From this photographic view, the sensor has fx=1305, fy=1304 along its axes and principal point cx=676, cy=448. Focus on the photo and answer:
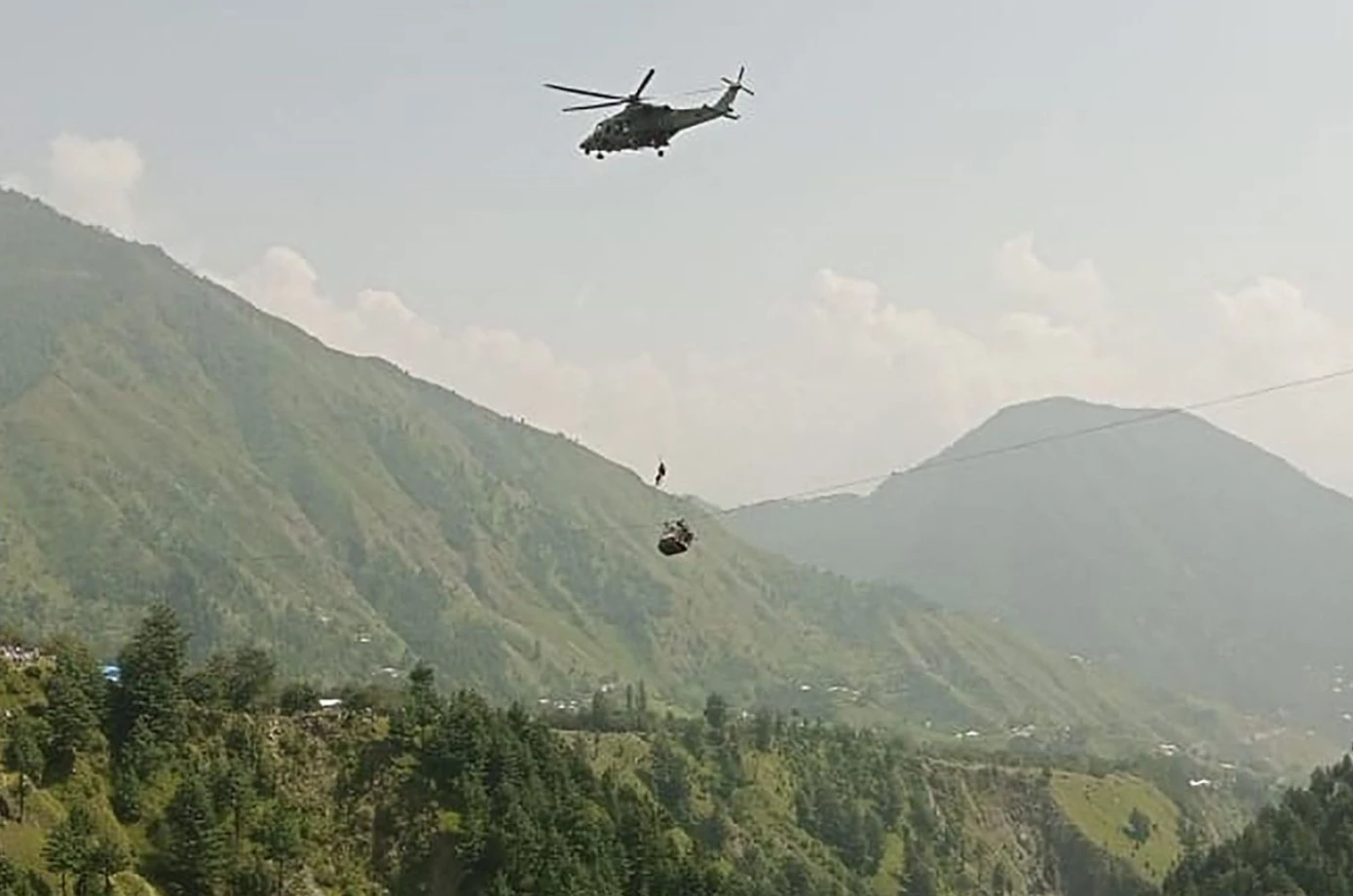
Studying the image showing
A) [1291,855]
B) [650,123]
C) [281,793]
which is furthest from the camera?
[1291,855]

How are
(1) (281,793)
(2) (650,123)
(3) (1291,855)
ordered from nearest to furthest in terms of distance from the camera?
(2) (650,123)
(1) (281,793)
(3) (1291,855)

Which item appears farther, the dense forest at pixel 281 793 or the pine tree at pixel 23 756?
the dense forest at pixel 281 793

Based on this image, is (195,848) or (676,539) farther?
(195,848)

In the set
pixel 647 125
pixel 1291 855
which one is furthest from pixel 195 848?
pixel 1291 855

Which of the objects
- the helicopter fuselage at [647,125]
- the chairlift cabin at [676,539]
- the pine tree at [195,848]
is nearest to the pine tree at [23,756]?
the pine tree at [195,848]

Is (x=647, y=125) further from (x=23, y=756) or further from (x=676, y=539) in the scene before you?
(x=23, y=756)

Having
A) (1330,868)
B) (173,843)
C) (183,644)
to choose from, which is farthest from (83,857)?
(1330,868)

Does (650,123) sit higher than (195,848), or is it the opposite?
(650,123)

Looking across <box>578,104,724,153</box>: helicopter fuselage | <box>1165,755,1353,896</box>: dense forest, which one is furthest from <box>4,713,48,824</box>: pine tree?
<box>1165,755,1353,896</box>: dense forest

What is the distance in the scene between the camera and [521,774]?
336 feet

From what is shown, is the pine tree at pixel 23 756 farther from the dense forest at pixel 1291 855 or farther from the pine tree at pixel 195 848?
the dense forest at pixel 1291 855

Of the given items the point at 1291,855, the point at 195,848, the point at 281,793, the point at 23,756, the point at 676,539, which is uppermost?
the point at 676,539

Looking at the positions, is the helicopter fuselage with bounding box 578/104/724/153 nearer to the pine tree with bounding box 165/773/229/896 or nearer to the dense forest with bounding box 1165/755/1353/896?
the pine tree with bounding box 165/773/229/896

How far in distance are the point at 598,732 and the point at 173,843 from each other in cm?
12197
